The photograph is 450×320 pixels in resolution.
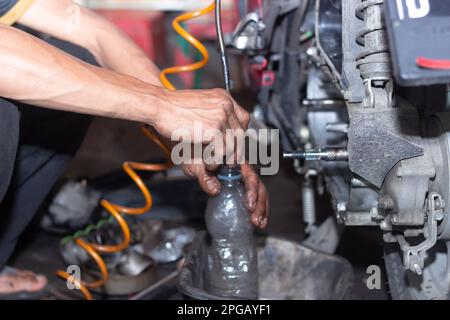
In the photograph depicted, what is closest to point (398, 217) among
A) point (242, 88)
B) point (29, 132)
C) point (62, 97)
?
point (62, 97)

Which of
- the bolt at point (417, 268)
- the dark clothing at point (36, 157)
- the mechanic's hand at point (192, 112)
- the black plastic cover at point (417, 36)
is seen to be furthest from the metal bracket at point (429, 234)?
the dark clothing at point (36, 157)

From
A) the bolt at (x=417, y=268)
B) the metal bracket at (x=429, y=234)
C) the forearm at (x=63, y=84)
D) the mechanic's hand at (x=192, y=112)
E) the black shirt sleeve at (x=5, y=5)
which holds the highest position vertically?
the black shirt sleeve at (x=5, y=5)

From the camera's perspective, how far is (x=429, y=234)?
1020 millimetres

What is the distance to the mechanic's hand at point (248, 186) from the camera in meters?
1.26

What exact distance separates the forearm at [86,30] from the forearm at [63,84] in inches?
17.0

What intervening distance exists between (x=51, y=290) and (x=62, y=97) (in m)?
0.84

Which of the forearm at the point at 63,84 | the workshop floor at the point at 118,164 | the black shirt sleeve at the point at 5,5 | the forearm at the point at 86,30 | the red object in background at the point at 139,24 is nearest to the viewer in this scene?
the forearm at the point at 63,84

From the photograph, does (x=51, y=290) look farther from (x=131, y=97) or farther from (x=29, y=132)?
(x=131, y=97)

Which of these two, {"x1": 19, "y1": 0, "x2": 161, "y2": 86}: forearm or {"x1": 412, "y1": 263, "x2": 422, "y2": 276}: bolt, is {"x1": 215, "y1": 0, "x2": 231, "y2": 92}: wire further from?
{"x1": 412, "y1": 263, "x2": 422, "y2": 276}: bolt

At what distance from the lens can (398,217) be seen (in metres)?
1.03

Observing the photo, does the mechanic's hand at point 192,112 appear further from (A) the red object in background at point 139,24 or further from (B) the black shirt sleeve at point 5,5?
→ (A) the red object in background at point 139,24

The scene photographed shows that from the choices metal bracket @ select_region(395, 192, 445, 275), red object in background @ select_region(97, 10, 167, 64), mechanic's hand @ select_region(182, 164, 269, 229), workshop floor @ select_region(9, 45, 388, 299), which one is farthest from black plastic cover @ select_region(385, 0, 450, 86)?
red object in background @ select_region(97, 10, 167, 64)

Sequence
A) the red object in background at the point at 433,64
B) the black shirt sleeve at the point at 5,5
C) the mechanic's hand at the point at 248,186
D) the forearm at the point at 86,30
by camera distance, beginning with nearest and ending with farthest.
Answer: the red object in background at the point at 433,64 → the mechanic's hand at the point at 248,186 → the black shirt sleeve at the point at 5,5 → the forearm at the point at 86,30

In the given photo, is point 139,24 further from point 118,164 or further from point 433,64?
point 433,64
